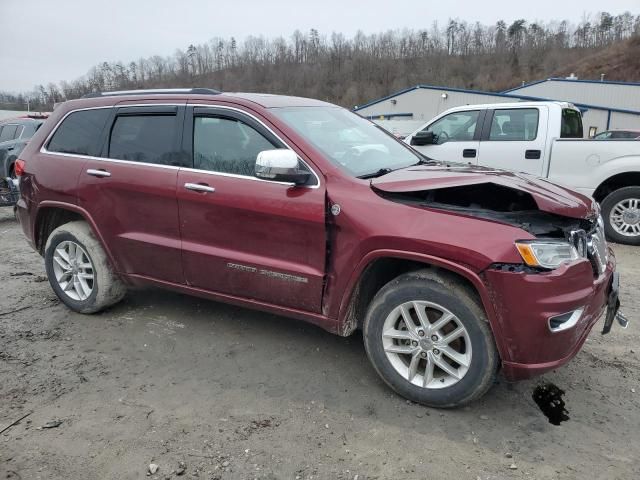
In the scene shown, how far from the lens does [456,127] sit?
309 inches

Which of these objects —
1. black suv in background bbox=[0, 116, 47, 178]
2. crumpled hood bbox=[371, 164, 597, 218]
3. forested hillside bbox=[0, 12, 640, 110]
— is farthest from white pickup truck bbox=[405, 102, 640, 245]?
Answer: forested hillside bbox=[0, 12, 640, 110]

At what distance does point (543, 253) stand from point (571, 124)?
5937 mm

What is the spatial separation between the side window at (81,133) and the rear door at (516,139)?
541cm

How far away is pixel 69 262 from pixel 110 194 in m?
0.86

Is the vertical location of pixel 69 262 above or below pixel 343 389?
above

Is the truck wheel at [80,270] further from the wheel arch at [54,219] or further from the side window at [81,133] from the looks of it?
the side window at [81,133]

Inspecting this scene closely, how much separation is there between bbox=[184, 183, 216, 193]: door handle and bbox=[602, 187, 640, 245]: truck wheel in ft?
18.6

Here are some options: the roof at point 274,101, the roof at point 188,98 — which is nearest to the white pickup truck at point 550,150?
the roof at point 274,101

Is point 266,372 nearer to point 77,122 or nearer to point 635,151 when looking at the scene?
point 77,122

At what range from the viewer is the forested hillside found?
88.5 meters

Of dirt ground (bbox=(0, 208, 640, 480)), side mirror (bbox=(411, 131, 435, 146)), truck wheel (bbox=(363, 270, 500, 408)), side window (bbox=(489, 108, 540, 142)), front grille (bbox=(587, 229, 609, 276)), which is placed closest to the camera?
dirt ground (bbox=(0, 208, 640, 480))

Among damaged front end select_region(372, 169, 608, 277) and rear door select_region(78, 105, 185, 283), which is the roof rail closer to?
rear door select_region(78, 105, 185, 283)

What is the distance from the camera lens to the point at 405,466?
8.20 ft

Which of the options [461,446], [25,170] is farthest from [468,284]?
[25,170]
